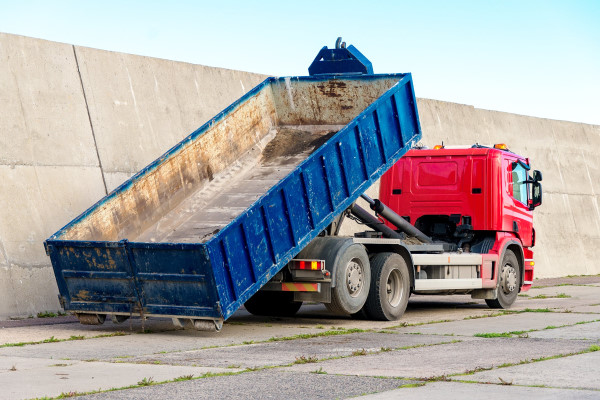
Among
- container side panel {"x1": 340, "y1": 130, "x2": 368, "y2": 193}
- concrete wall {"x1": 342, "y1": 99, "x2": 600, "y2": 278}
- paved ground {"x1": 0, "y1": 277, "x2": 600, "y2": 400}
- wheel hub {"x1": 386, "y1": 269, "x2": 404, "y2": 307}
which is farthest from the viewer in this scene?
concrete wall {"x1": 342, "y1": 99, "x2": 600, "y2": 278}

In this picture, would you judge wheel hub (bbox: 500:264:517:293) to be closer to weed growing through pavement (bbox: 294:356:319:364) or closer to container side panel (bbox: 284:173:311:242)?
container side panel (bbox: 284:173:311:242)

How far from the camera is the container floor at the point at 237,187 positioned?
42.2ft

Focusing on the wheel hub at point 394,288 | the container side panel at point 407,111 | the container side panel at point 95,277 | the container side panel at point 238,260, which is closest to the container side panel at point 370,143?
the container side panel at point 407,111

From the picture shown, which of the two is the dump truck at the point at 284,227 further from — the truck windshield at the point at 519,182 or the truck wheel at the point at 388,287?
the truck windshield at the point at 519,182

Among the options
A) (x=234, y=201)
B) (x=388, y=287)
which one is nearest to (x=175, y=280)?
(x=234, y=201)

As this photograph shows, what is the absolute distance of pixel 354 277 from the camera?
12.9 meters

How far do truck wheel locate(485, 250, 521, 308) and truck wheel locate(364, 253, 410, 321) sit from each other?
292cm

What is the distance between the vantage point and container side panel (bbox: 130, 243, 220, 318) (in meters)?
10.9

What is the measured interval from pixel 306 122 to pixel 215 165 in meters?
1.86

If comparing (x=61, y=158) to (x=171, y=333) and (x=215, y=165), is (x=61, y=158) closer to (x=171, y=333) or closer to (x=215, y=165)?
(x=215, y=165)

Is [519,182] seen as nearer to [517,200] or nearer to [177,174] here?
[517,200]

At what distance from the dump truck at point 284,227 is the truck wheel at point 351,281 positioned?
0.02 m

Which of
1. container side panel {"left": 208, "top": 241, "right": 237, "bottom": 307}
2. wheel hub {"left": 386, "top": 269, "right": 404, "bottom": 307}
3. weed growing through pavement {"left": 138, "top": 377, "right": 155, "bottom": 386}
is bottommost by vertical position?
wheel hub {"left": 386, "top": 269, "right": 404, "bottom": 307}

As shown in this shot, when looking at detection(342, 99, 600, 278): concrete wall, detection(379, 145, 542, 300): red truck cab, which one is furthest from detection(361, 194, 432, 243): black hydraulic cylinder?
detection(342, 99, 600, 278): concrete wall
